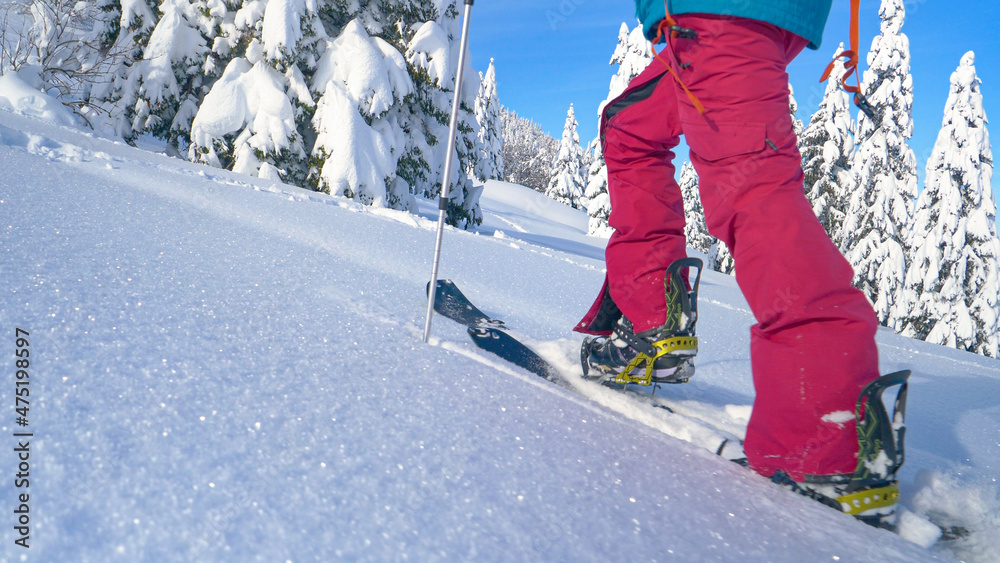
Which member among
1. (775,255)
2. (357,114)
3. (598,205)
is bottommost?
(775,255)

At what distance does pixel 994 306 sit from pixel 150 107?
21.0 meters

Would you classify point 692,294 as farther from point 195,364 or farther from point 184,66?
point 184,66

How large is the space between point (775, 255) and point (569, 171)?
37.1 metres

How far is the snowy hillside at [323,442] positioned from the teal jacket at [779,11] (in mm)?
715

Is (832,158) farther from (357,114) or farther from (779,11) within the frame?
(779,11)

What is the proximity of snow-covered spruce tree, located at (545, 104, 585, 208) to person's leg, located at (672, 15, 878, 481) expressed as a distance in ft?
119

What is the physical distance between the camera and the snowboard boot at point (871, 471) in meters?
0.72

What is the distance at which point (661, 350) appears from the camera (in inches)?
45.0

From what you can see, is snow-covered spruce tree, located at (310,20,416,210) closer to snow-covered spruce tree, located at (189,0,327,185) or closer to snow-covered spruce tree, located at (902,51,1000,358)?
snow-covered spruce tree, located at (189,0,327,185)

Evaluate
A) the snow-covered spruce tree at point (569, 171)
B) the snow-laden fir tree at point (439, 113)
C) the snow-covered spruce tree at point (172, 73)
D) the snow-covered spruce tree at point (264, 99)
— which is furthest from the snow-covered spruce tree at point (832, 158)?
the snow-covered spruce tree at point (569, 171)

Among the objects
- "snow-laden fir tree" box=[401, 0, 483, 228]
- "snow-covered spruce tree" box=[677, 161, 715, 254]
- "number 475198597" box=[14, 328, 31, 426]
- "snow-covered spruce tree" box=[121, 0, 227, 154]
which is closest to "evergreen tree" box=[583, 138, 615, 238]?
"snow-covered spruce tree" box=[677, 161, 715, 254]

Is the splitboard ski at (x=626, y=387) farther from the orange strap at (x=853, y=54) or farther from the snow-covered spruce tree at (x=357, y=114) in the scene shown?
the snow-covered spruce tree at (x=357, y=114)

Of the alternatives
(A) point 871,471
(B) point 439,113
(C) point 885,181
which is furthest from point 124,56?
(C) point 885,181

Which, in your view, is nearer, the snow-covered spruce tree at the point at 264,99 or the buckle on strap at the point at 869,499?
the buckle on strap at the point at 869,499
